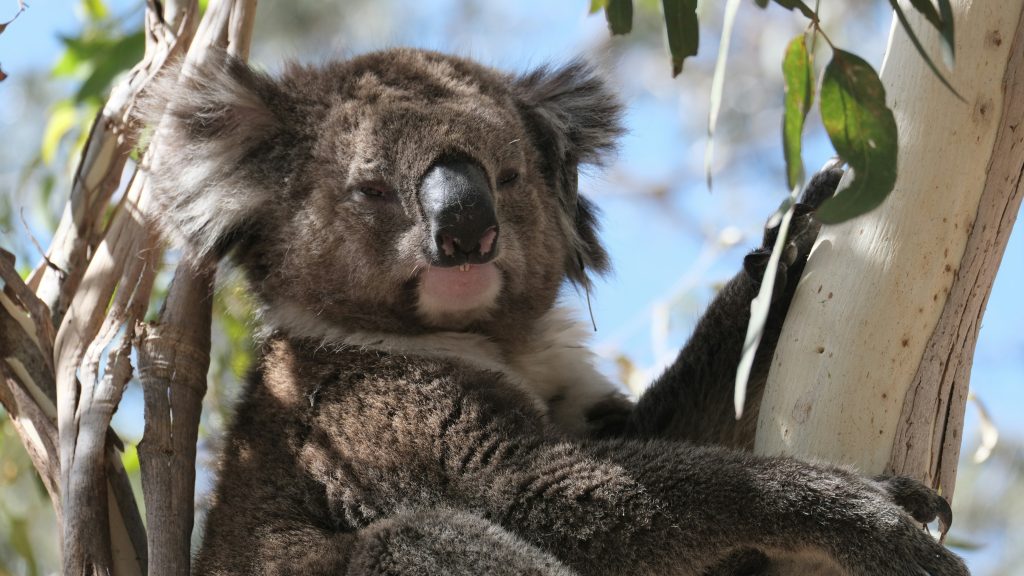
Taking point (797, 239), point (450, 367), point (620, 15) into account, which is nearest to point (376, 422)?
point (450, 367)

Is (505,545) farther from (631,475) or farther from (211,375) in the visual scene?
(211,375)

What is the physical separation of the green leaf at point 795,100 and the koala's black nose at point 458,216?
1005 millimetres

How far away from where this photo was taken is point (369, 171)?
9.60 ft

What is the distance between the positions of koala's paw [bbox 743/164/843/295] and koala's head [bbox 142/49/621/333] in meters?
0.63

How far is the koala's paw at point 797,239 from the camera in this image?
2609 millimetres

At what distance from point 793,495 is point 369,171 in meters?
1.32

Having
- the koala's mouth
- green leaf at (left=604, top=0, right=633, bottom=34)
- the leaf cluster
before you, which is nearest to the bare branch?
the koala's mouth

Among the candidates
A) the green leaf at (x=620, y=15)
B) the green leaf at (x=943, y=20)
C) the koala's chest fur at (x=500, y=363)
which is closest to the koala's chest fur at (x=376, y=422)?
the koala's chest fur at (x=500, y=363)

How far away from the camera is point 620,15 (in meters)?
2.05

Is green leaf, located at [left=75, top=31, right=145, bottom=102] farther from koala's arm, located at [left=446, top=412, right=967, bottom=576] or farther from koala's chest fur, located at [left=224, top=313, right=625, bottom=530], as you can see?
koala's arm, located at [left=446, top=412, right=967, bottom=576]

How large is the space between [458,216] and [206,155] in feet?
2.71

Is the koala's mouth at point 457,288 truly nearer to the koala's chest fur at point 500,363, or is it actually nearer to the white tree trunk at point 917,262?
the koala's chest fur at point 500,363

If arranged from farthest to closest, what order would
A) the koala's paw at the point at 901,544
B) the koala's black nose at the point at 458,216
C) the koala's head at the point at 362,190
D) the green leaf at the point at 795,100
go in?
1. the koala's head at the point at 362,190
2. the koala's black nose at the point at 458,216
3. the koala's paw at the point at 901,544
4. the green leaf at the point at 795,100

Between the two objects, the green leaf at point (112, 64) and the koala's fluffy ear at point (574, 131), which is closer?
the koala's fluffy ear at point (574, 131)
